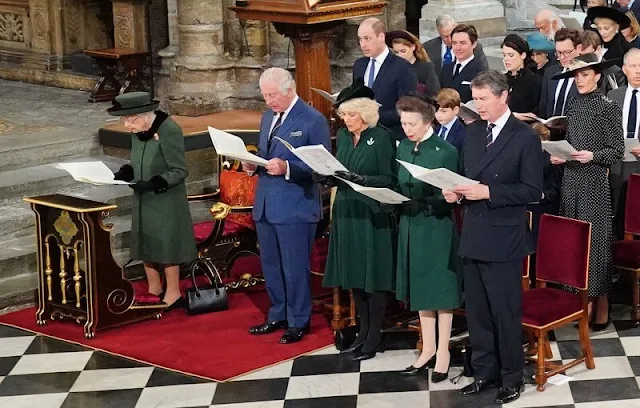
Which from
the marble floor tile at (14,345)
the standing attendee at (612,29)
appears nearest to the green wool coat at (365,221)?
the marble floor tile at (14,345)

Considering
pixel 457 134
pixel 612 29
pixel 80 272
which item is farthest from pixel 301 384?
pixel 612 29

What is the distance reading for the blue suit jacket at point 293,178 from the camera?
7.86m

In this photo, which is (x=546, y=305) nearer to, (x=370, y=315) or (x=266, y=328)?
(x=370, y=315)

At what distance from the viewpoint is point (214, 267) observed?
8.71 meters

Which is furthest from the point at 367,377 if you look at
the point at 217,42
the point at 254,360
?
the point at 217,42

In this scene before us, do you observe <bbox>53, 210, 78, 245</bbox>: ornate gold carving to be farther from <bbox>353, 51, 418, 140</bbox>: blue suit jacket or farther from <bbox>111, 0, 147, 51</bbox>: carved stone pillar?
<bbox>111, 0, 147, 51</bbox>: carved stone pillar

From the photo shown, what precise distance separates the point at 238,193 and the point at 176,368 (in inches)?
67.5

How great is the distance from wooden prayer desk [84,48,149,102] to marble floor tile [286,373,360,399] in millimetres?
6224

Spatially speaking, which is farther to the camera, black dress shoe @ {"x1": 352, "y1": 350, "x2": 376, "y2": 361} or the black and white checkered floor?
black dress shoe @ {"x1": 352, "y1": 350, "x2": 376, "y2": 361}

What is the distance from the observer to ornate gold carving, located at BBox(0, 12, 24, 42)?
15.1 m

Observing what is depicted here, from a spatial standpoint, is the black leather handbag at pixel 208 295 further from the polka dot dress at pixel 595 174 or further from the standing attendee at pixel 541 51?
the standing attendee at pixel 541 51

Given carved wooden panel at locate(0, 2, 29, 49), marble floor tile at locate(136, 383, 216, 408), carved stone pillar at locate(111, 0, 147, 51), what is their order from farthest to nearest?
carved wooden panel at locate(0, 2, 29, 49)
carved stone pillar at locate(111, 0, 147, 51)
marble floor tile at locate(136, 383, 216, 408)

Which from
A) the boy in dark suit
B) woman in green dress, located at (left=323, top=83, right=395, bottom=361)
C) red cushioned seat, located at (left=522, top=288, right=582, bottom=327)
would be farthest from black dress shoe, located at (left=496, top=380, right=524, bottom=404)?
the boy in dark suit

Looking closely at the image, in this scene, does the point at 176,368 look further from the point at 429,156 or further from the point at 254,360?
the point at 429,156
